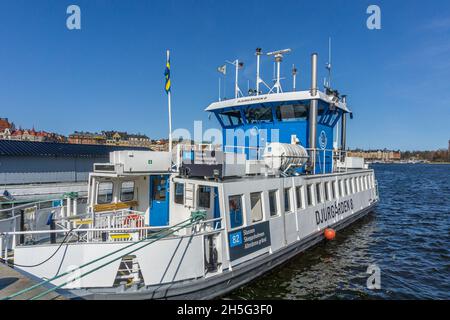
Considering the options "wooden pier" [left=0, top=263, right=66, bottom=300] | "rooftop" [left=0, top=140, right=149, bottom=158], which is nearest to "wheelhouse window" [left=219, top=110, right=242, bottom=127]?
"wooden pier" [left=0, top=263, right=66, bottom=300]

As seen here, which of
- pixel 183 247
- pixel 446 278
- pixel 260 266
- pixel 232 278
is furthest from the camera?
pixel 446 278

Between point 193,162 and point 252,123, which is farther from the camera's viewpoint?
point 252,123

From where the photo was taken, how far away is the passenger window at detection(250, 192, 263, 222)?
30.0 ft

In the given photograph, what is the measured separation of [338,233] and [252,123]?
7.47m

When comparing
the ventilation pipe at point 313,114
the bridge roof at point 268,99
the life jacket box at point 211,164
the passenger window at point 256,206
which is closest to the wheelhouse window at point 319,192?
the ventilation pipe at point 313,114

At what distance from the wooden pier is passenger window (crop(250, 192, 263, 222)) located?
565 centimetres

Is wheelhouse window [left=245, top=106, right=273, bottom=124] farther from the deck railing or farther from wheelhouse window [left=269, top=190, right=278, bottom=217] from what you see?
the deck railing

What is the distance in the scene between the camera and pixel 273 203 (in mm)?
9734

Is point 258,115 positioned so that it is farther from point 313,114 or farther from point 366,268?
point 366,268

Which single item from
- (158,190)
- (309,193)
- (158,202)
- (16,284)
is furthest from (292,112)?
(16,284)

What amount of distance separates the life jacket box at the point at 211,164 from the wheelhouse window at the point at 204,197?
70cm

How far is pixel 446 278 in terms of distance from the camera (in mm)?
10344
